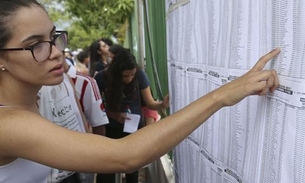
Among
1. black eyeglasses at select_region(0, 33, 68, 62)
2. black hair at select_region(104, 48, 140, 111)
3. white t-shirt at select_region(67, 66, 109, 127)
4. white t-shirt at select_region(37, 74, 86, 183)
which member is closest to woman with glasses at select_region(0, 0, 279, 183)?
black eyeglasses at select_region(0, 33, 68, 62)

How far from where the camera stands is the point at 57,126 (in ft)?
3.35

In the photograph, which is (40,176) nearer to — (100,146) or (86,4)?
(100,146)

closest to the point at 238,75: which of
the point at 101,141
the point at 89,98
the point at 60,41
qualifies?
the point at 101,141

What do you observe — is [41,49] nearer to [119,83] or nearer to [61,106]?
[61,106]

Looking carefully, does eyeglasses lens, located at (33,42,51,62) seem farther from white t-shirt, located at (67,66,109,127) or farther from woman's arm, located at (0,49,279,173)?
white t-shirt, located at (67,66,109,127)

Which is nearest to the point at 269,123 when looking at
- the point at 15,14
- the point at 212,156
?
the point at 212,156

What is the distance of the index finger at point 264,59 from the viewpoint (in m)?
0.82

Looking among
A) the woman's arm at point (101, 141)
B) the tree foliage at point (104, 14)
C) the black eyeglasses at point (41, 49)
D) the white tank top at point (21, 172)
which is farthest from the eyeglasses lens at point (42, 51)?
the tree foliage at point (104, 14)

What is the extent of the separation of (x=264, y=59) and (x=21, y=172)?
858 mm

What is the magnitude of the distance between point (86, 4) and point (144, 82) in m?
7.04

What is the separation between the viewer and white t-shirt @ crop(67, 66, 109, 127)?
2.36m

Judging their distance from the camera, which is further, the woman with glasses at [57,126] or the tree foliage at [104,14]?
the tree foliage at [104,14]

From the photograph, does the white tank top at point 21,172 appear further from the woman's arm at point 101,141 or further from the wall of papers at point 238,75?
the wall of papers at point 238,75

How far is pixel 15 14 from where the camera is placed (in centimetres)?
113
